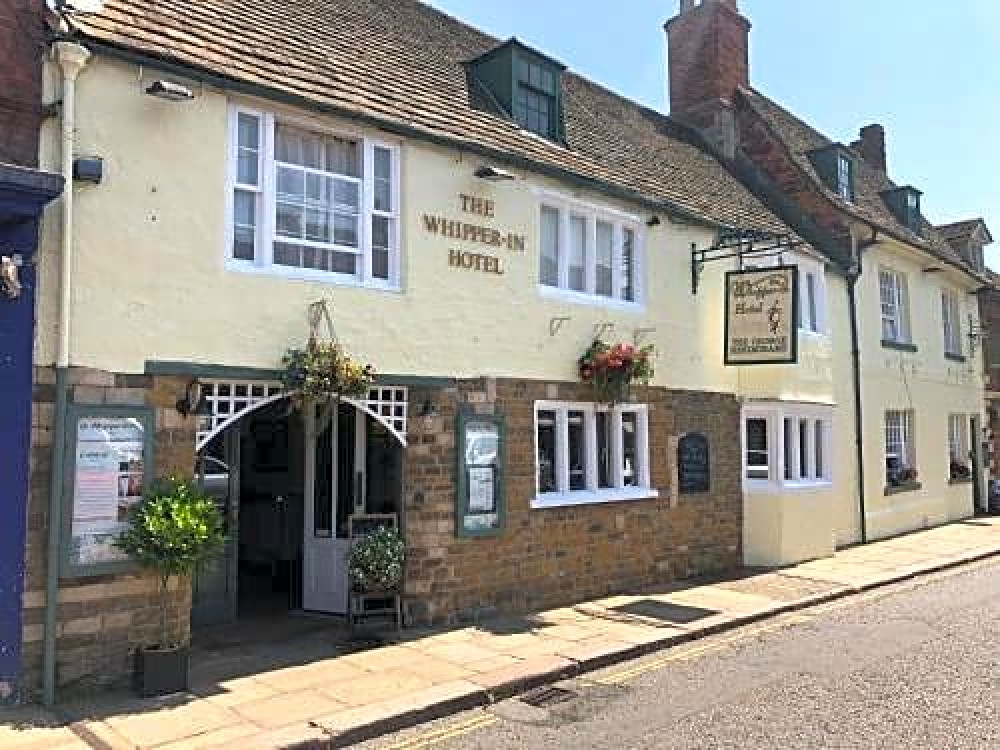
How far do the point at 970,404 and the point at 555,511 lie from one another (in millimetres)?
17607

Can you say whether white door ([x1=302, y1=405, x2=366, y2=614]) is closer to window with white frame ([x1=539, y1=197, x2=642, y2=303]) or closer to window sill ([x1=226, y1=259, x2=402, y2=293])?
window sill ([x1=226, y1=259, x2=402, y2=293])

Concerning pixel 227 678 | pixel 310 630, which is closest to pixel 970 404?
pixel 310 630

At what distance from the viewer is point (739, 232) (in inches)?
545

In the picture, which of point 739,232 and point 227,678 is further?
point 739,232

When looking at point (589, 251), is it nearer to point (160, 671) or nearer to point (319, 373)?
point (319, 373)

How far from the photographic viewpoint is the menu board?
694 centimetres

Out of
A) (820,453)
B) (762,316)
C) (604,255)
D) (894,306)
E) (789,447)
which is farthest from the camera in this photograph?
(894,306)

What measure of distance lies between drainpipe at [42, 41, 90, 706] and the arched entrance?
160 cm

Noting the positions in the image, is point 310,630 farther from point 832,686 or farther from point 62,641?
point 832,686

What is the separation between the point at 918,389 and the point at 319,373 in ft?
56.3

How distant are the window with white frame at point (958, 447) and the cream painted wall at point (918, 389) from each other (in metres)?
0.27

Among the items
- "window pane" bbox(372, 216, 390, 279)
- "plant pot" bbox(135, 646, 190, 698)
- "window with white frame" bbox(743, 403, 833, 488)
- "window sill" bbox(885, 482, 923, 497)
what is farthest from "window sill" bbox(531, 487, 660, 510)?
"window sill" bbox(885, 482, 923, 497)

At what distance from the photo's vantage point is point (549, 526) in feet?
35.8

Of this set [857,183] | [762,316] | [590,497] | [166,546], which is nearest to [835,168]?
[857,183]
